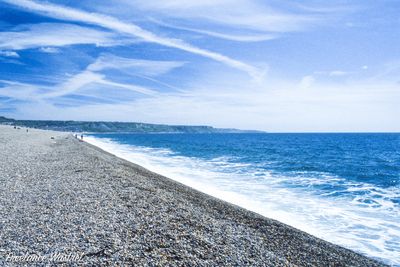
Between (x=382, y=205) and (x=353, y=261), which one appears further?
(x=382, y=205)

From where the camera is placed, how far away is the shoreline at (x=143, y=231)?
6.77 metres

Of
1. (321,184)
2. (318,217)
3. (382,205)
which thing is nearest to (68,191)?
(318,217)

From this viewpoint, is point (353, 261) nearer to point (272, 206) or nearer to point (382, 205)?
point (272, 206)

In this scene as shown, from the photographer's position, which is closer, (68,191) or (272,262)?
(272,262)

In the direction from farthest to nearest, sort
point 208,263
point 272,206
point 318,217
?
point 272,206
point 318,217
point 208,263

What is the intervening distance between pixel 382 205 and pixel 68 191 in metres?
16.1

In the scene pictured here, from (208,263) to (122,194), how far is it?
6649 millimetres

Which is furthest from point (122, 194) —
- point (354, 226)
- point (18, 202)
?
point (354, 226)

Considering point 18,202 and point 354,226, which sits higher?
point 18,202

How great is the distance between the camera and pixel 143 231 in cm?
812

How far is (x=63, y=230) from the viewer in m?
7.63

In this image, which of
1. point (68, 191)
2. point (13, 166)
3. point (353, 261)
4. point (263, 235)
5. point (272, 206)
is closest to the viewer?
point (353, 261)

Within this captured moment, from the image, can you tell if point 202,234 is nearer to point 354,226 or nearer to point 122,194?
point 122,194

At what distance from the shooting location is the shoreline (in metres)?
6.77
